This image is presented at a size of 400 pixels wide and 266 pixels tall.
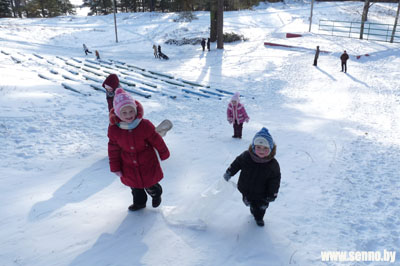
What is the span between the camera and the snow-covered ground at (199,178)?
3170mm

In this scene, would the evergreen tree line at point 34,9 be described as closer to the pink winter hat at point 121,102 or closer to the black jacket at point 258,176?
the pink winter hat at point 121,102

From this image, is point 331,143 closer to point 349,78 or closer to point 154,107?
point 154,107

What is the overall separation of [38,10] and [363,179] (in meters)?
58.3

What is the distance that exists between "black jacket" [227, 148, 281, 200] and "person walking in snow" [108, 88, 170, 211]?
972 millimetres

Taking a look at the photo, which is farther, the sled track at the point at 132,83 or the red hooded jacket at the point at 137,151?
the sled track at the point at 132,83

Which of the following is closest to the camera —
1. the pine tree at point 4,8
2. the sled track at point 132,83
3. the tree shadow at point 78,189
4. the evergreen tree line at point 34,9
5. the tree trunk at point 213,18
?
the tree shadow at point 78,189

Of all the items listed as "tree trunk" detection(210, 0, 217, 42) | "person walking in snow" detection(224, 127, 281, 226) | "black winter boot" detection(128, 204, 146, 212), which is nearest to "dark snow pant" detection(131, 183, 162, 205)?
"black winter boot" detection(128, 204, 146, 212)

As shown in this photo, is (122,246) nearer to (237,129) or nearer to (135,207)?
(135,207)

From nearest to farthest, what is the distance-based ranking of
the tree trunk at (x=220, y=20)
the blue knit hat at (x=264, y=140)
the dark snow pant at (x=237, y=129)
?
the blue knit hat at (x=264, y=140) → the dark snow pant at (x=237, y=129) → the tree trunk at (x=220, y=20)

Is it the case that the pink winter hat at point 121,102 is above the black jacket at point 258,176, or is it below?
above

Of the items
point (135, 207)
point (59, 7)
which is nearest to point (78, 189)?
point (135, 207)

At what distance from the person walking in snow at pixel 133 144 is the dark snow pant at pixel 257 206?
1227mm

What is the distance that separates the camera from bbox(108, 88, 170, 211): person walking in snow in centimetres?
297

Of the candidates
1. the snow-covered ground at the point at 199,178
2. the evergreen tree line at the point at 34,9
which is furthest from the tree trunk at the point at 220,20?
the evergreen tree line at the point at 34,9
